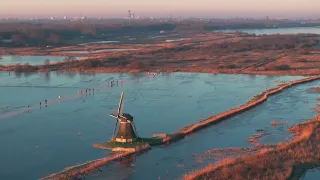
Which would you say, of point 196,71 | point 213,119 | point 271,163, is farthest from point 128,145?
point 196,71

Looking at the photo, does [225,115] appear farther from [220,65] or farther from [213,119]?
[220,65]

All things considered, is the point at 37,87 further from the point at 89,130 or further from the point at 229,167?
the point at 229,167

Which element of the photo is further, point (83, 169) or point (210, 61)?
point (210, 61)

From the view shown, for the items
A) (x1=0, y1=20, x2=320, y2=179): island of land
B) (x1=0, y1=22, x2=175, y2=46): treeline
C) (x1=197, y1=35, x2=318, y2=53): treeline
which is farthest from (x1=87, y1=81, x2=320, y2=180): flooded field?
(x1=0, y1=22, x2=175, y2=46): treeline

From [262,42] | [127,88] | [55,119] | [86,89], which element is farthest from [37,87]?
[262,42]

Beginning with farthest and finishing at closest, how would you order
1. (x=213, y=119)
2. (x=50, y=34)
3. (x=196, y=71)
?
(x=50, y=34) → (x=196, y=71) → (x=213, y=119)

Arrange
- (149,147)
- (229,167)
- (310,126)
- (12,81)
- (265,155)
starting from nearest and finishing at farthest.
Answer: (229,167), (265,155), (149,147), (310,126), (12,81)

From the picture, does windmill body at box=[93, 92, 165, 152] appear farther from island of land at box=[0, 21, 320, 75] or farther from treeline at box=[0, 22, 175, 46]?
treeline at box=[0, 22, 175, 46]
